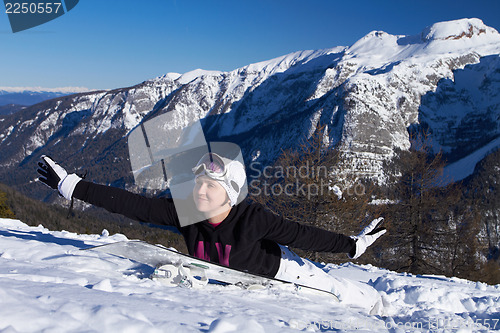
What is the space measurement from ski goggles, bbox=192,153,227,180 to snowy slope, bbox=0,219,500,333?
3.53 feet

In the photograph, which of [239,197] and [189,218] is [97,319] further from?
[239,197]

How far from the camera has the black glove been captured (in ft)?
10.5

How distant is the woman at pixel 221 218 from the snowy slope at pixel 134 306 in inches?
14.6

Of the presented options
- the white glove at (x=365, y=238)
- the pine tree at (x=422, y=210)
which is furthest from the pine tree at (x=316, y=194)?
the white glove at (x=365, y=238)

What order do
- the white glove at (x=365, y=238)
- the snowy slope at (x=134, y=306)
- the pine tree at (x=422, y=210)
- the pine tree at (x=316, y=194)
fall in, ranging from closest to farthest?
the snowy slope at (x=134, y=306), the white glove at (x=365, y=238), the pine tree at (x=316, y=194), the pine tree at (x=422, y=210)

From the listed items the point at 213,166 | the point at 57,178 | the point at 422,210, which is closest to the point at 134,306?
the point at 213,166

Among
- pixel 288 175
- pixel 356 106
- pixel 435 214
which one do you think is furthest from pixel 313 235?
pixel 356 106

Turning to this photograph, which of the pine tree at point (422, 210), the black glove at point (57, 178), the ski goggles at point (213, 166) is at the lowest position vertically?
the pine tree at point (422, 210)

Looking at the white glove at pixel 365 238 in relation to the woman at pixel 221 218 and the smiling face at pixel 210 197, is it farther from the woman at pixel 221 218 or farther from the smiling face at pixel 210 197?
the smiling face at pixel 210 197

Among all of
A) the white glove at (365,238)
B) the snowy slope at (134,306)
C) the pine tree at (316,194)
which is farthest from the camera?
the pine tree at (316,194)

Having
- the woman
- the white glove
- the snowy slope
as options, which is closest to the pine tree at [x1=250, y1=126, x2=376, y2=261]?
the white glove

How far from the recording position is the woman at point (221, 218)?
10.8ft

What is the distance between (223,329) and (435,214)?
17.2 metres

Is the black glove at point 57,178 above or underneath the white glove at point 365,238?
above
